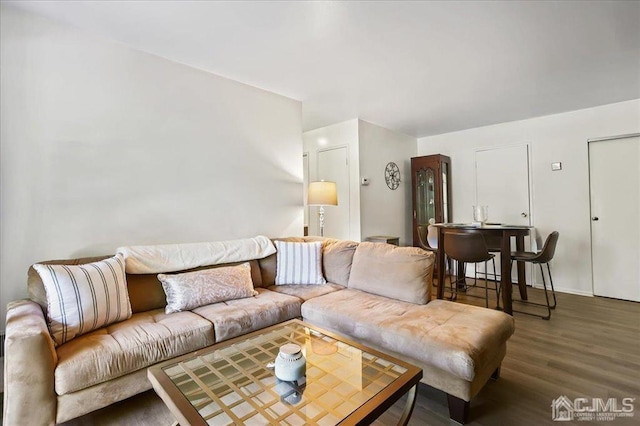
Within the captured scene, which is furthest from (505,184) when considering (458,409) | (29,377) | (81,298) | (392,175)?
(29,377)

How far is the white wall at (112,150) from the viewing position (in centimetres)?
195

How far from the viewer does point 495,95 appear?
3453 mm

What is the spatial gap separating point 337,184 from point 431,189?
5.22 ft

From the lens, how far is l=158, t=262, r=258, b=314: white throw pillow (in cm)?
211

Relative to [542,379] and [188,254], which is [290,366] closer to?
[188,254]

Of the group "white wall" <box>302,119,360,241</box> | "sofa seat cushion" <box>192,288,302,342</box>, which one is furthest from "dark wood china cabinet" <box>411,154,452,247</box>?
"sofa seat cushion" <box>192,288,302,342</box>

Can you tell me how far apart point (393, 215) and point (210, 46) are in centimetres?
348

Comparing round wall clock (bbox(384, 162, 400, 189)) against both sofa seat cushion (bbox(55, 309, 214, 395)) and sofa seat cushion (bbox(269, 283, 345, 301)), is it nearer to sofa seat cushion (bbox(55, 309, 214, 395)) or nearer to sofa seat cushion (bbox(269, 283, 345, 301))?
sofa seat cushion (bbox(269, 283, 345, 301))

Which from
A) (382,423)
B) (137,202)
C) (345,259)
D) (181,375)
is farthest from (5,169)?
(382,423)

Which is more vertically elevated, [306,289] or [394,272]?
[394,272]

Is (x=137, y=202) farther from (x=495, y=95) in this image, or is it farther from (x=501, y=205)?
(x=501, y=205)

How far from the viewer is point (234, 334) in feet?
6.40

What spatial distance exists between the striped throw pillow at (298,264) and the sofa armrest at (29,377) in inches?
66.1

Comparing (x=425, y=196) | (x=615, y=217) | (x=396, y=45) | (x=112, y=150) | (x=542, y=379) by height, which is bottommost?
(x=542, y=379)
